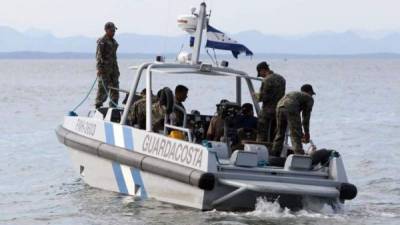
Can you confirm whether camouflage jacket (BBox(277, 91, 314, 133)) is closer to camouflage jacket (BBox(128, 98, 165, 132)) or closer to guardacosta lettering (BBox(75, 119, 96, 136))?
camouflage jacket (BBox(128, 98, 165, 132))

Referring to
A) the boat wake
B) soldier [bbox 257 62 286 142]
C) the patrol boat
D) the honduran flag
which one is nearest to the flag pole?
the patrol boat

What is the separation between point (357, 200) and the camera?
15.5 metres

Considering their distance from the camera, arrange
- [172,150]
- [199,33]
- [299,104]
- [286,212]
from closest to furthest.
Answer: [286,212] → [172,150] → [299,104] → [199,33]

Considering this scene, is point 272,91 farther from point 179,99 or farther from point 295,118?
point 179,99

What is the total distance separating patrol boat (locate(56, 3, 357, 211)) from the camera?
503 inches

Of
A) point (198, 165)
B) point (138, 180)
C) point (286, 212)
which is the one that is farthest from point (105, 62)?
point (286, 212)

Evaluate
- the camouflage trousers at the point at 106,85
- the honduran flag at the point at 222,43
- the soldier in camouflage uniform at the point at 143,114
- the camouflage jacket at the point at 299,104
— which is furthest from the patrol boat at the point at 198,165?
the camouflage trousers at the point at 106,85

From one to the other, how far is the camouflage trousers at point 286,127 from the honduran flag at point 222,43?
1.81m

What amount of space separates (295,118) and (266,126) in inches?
32.8

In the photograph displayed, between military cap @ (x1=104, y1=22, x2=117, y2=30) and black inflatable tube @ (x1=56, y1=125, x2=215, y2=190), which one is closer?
black inflatable tube @ (x1=56, y1=125, x2=215, y2=190)

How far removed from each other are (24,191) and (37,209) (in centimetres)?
182

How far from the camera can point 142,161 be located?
45.4 feet

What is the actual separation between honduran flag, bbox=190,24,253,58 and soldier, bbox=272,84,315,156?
1.76m

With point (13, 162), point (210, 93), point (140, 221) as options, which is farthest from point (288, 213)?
point (210, 93)
